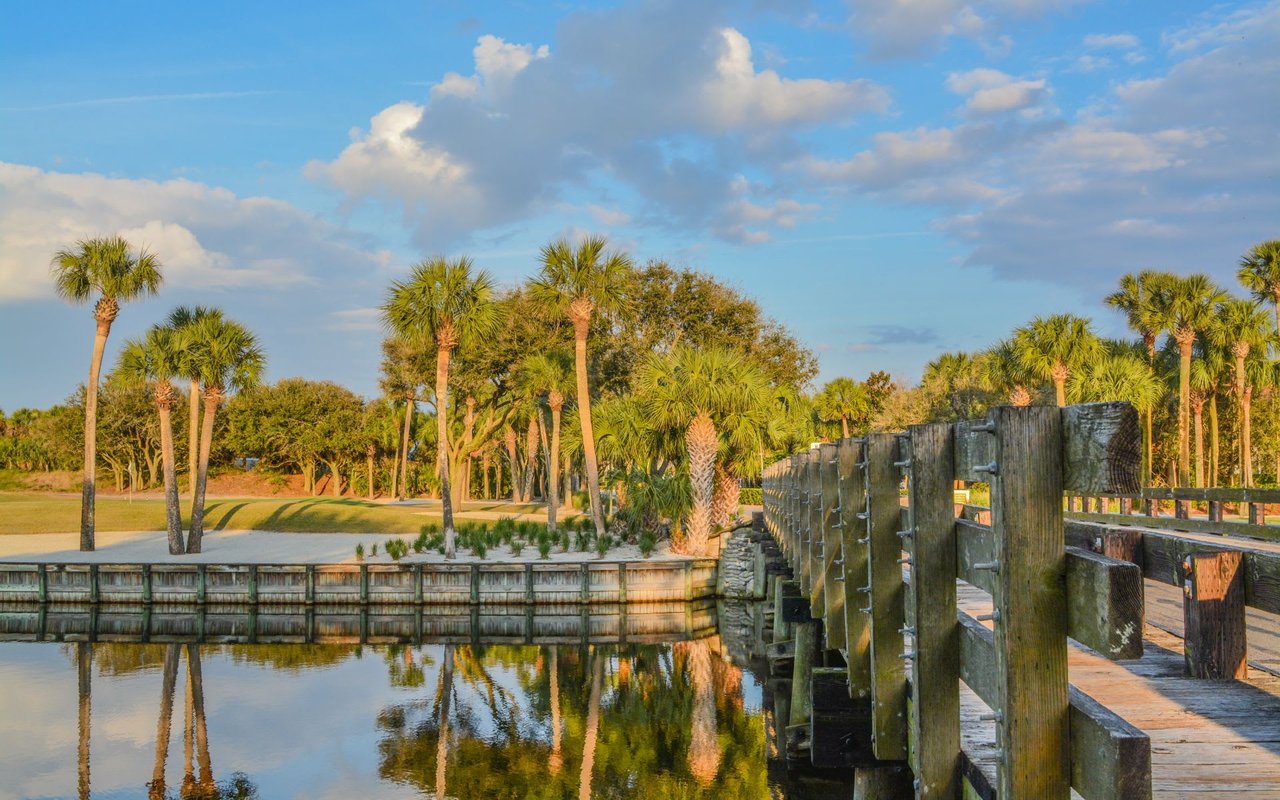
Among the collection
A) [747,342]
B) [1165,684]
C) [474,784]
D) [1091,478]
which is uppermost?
[747,342]

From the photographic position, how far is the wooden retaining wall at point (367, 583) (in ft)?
105

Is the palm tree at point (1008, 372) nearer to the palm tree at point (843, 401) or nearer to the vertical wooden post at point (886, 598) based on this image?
the palm tree at point (843, 401)

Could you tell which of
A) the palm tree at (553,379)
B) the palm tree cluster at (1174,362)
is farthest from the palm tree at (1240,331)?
the palm tree at (553,379)

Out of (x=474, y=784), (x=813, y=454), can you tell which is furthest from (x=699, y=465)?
(x=813, y=454)

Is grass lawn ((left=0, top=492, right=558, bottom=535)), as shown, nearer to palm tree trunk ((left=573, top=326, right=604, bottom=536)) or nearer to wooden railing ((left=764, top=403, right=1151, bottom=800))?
palm tree trunk ((left=573, top=326, right=604, bottom=536))

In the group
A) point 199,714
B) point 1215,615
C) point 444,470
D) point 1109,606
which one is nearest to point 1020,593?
point 1109,606

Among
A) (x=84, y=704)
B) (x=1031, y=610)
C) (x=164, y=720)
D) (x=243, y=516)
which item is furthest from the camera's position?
(x=243, y=516)

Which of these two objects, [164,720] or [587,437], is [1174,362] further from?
[164,720]

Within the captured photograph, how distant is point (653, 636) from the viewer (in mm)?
28531

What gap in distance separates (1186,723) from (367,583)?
3003 cm

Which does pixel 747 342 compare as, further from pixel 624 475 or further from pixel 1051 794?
pixel 1051 794

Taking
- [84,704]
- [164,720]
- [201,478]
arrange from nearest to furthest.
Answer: [164,720], [84,704], [201,478]

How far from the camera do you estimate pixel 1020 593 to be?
3.12 meters

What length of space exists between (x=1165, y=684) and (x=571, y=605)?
90.6ft
